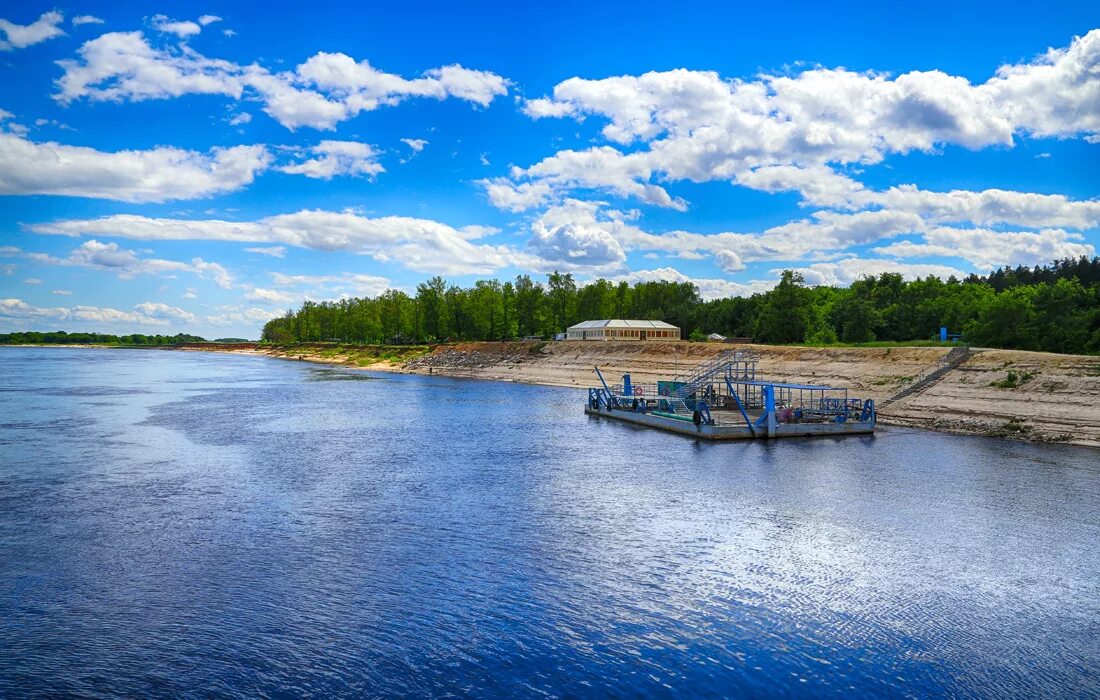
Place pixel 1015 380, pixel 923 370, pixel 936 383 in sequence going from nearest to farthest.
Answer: pixel 1015 380 → pixel 936 383 → pixel 923 370

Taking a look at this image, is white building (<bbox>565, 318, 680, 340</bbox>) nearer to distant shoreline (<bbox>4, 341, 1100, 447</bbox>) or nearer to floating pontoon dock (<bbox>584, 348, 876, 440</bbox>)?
distant shoreline (<bbox>4, 341, 1100, 447</bbox>)

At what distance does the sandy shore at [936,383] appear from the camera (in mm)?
51625

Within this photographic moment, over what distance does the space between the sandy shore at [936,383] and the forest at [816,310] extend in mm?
13703

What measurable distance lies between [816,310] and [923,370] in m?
67.1

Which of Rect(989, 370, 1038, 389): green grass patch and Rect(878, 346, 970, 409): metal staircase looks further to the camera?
Rect(878, 346, 970, 409): metal staircase

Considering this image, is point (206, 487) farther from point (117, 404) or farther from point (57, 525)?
point (117, 404)

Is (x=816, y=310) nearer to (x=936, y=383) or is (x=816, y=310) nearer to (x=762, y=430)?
(x=936, y=383)

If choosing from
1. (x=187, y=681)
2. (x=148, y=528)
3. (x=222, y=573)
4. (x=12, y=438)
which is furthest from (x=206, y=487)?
(x=12, y=438)

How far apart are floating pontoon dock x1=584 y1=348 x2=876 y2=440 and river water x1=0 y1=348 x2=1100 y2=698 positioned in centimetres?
948

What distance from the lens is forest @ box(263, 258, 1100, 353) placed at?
77.3 meters

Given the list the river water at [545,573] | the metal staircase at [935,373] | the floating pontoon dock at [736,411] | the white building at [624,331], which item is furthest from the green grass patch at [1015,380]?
the white building at [624,331]

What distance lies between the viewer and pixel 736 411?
64.9m

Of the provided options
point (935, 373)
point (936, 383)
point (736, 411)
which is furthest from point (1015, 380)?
point (736, 411)

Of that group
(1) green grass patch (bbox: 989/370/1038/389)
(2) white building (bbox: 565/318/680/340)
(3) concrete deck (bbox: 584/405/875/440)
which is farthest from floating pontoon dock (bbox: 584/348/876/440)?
(2) white building (bbox: 565/318/680/340)
